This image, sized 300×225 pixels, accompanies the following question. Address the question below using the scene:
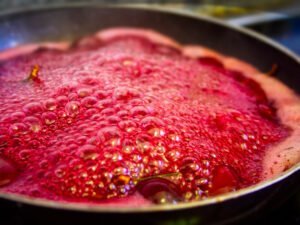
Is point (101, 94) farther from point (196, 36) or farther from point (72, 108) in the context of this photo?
point (196, 36)

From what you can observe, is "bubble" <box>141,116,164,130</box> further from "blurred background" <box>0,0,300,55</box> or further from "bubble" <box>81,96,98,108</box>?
"blurred background" <box>0,0,300,55</box>

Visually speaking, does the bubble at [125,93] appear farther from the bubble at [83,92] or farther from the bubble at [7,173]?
the bubble at [7,173]

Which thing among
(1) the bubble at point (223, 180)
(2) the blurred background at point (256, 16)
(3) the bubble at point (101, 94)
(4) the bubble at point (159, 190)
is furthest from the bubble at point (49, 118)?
(2) the blurred background at point (256, 16)

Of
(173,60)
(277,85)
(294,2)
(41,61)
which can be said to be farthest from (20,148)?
(294,2)

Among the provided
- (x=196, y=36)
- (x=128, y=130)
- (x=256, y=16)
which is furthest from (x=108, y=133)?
(x=256, y=16)

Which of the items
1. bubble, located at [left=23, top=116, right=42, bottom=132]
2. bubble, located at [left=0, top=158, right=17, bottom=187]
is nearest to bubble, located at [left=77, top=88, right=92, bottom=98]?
bubble, located at [left=23, top=116, right=42, bottom=132]


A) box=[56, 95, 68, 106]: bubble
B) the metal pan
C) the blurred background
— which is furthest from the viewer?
the blurred background

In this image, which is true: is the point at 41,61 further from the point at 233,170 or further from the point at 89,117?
the point at 233,170
